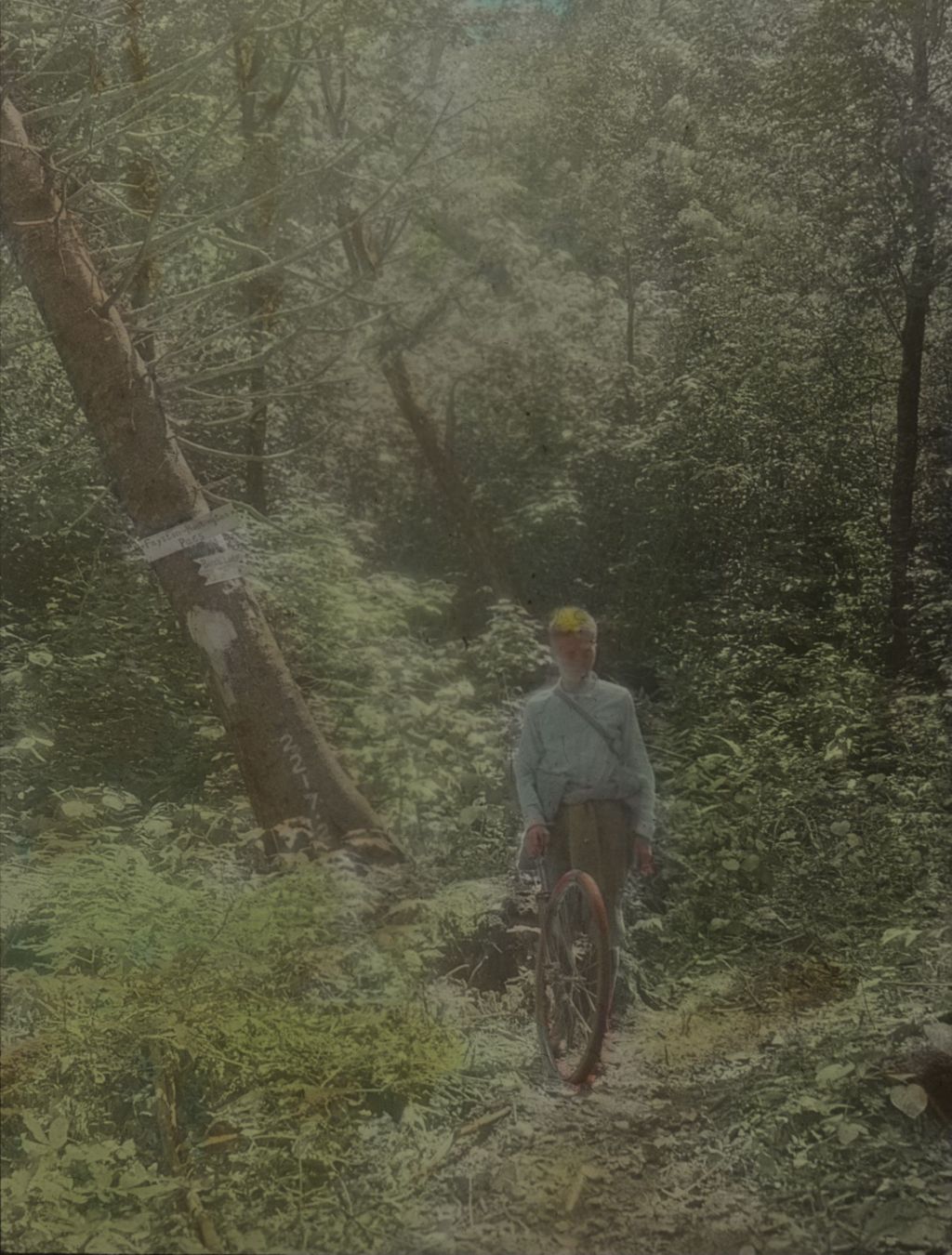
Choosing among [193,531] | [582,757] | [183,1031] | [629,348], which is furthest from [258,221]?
[183,1031]

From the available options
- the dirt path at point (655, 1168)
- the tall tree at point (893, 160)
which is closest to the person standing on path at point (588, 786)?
the dirt path at point (655, 1168)

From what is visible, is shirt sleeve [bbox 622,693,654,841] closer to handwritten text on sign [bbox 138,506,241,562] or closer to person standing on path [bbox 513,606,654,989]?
person standing on path [bbox 513,606,654,989]

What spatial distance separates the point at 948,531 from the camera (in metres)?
4.21

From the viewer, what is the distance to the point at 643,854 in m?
3.87

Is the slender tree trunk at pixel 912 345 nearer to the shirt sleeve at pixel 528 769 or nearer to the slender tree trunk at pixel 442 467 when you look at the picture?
the shirt sleeve at pixel 528 769

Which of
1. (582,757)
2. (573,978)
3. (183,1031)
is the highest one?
(582,757)

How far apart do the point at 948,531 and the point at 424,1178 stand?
3046mm

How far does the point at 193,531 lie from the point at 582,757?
1.77 metres

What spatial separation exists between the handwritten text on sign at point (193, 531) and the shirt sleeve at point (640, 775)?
5.72ft

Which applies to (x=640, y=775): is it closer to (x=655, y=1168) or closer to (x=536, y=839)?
(x=536, y=839)

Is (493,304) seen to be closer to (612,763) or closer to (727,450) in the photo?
(727,450)

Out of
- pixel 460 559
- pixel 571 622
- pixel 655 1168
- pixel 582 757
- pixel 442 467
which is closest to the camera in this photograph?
pixel 655 1168

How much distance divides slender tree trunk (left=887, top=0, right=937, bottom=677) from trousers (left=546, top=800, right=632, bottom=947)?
129 centimetres

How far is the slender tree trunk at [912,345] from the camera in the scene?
418cm
